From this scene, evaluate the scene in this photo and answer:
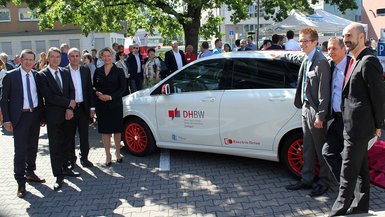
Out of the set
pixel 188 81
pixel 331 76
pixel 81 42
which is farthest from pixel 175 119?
pixel 81 42

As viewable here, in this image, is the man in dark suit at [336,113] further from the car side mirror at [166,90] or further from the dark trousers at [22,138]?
the dark trousers at [22,138]

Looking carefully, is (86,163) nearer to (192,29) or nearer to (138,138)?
(138,138)

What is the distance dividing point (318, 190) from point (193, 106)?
2.13 m

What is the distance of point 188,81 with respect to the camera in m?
6.31

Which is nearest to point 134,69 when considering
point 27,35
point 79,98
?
point 79,98

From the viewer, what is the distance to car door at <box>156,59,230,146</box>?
234 inches

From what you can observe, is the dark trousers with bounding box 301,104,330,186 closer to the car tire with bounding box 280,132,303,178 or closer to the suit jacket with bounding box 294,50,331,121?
the suit jacket with bounding box 294,50,331,121

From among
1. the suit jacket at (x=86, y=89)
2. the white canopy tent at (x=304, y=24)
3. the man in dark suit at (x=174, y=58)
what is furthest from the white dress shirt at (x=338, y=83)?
the white canopy tent at (x=304, y=24)

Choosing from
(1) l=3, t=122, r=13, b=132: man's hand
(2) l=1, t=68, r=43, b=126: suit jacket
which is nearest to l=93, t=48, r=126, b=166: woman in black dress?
(2) l=1, t=68, r=43, b=126: suit jacket

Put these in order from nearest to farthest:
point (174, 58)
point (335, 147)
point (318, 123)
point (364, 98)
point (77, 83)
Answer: point (364, 98) < point (335, 147) < point (318, 123) < point (77, 83) < point (174, 58)

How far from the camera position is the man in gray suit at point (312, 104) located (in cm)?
455

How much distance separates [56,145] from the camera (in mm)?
5699

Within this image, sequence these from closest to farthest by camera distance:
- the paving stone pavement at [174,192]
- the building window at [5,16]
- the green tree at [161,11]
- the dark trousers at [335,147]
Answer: the dark trousers at [335,147]
the paving stone pavement at [174,192]
the green tree at [161,11]
the building window at [5,16]

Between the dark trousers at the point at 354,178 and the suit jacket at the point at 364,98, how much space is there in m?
0.14
